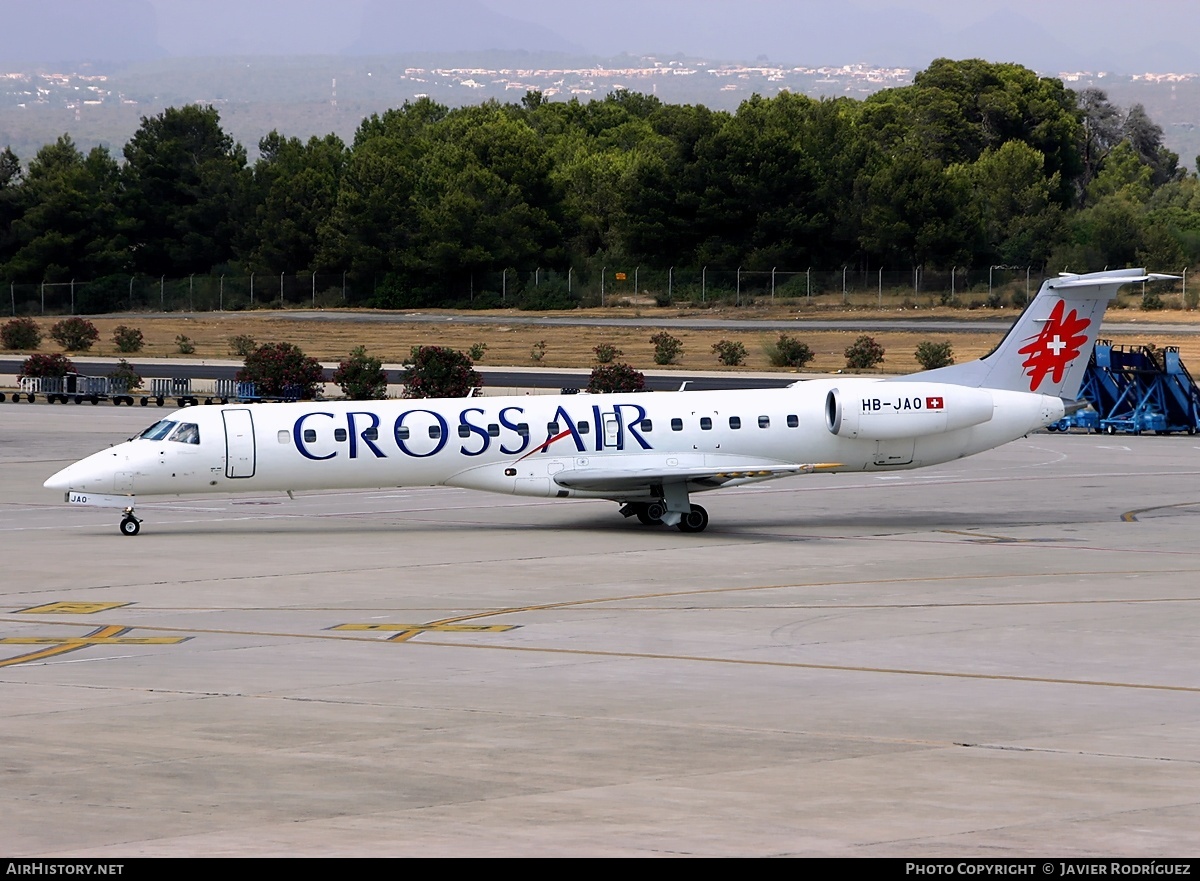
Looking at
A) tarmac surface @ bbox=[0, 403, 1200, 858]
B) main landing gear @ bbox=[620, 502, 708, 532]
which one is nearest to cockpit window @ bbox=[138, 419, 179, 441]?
tarmac surface @ bbox=[0, 403, 1200, 858]

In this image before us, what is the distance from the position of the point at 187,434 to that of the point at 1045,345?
18603 mm

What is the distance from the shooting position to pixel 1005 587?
2595cm

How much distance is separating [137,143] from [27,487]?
9291 cm

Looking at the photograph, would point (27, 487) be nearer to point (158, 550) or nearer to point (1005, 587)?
point (158, 550)

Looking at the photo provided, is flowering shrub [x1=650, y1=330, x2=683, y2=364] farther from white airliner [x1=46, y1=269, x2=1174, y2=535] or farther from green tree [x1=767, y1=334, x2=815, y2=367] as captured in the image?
white airliner [x1=46, y1=269, x2=1174, y2=535]

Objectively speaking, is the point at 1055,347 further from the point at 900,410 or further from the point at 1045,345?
the point at 900,410

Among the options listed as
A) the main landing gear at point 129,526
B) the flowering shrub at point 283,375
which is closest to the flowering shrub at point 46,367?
the flowering shrub at point 283,375

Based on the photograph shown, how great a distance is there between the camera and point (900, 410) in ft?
111

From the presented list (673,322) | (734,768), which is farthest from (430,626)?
(673,322)

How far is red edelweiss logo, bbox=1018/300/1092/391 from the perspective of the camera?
116ft

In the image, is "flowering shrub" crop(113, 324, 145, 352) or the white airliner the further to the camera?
"flowering shrub" crop(113, 324, 145, 352)

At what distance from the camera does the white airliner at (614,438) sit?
32.4 meters

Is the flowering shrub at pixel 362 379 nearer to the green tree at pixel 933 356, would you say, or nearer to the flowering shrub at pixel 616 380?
the flowering shrub at pixel 616 380

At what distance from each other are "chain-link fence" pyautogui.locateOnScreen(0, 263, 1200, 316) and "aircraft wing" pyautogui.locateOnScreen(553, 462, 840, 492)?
71725 mm
